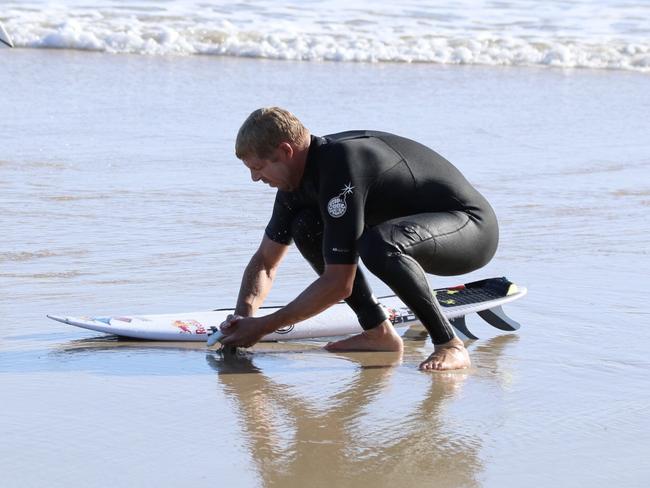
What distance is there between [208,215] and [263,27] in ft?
40.4

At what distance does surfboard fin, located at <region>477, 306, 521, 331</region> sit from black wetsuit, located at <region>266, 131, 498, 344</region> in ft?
1.18

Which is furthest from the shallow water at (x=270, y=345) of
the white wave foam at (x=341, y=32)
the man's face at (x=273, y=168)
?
the white wave foam at (x=341, y=32)

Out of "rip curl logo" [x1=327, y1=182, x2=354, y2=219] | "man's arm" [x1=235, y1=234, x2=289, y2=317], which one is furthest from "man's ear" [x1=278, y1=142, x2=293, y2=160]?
"man's arm" [x1=235, y1=234, x2=289, y2=317]

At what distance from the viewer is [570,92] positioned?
14977 mm

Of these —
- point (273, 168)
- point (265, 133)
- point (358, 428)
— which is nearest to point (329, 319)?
point (273, 168)

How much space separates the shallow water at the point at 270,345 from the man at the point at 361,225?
0.64 ft

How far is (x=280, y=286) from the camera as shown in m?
6.05

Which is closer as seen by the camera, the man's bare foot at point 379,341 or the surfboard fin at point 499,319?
the man's bare foot at point 379,341

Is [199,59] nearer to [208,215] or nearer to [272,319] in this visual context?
[208,215]

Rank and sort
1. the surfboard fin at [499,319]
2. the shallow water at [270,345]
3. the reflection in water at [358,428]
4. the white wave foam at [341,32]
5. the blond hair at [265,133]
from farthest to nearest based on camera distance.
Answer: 1. the white wave foam at [341,32]
2. the surfboard fin at [499,319]
3. the blond hair at [265,133]
4. the shallow water at [270,345]
5. the reflection in water at [358,428]

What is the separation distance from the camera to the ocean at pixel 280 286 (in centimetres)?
363

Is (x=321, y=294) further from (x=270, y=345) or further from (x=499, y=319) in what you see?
(x=499, y=319)

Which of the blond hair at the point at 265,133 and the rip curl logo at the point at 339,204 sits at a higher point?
the blond hair at the point at 265,133

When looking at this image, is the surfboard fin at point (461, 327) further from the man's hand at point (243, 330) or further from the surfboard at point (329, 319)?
the man's hand at point (243, 330)
